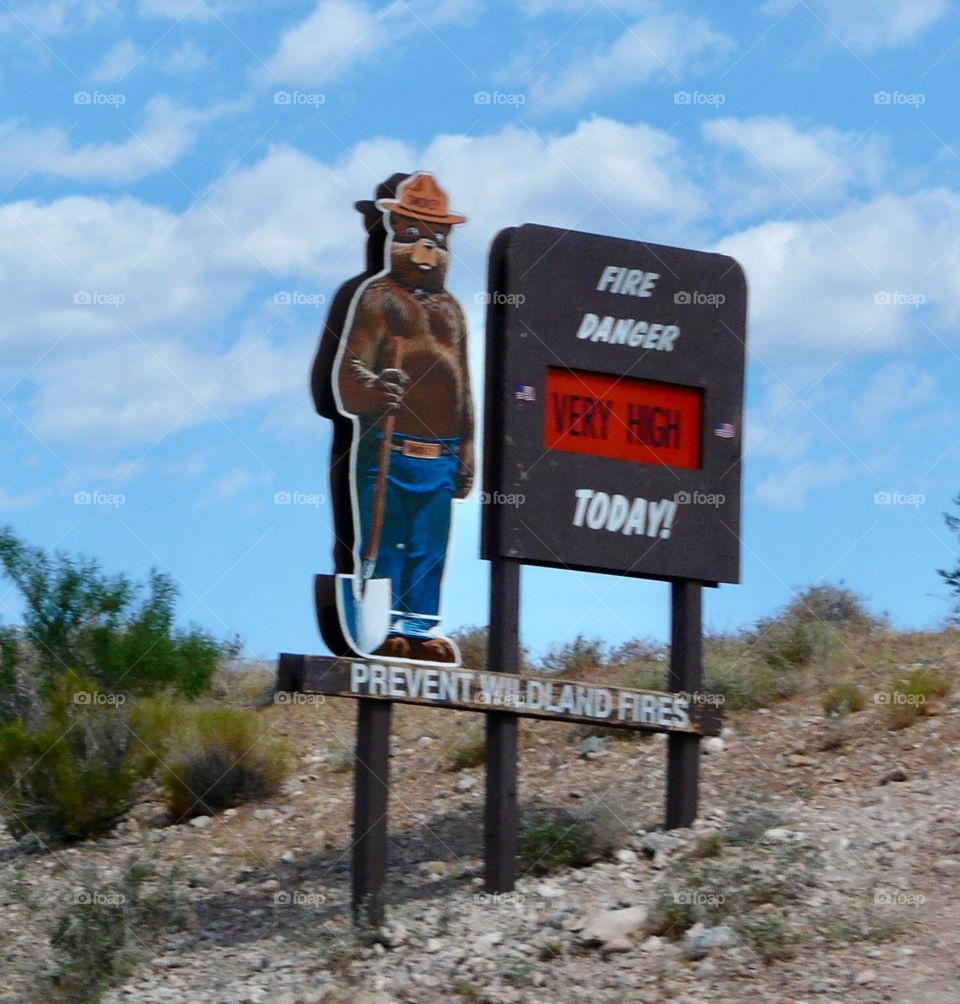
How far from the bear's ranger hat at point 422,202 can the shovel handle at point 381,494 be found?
3.73 ft

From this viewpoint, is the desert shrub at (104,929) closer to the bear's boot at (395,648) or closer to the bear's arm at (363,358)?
the bear's boot at (395,648)

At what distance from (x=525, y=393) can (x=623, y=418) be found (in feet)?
3.42

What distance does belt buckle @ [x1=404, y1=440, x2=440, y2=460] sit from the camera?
1294 cm

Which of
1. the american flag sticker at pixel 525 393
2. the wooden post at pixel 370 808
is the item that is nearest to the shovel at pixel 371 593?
the wooden post at pixel 370 808

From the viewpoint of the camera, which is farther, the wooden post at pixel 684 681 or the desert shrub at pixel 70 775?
the desert shrub at pixel 70 775

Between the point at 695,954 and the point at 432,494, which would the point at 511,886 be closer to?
the point at 695,954

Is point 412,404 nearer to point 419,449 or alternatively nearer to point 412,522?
point 419,449

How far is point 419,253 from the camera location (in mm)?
13148

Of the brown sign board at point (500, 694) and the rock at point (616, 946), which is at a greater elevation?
the brown sign board at point (500, 694)

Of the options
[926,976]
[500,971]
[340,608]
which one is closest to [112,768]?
[340,608]

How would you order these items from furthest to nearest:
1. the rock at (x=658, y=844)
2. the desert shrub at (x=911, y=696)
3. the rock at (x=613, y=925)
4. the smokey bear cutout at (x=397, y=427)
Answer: the desert shrub at (x=911, y=696), the rock at (x=658, y=844), the smokey bear cutout at (x=397, y=427), the rock at (x=613, y=925)

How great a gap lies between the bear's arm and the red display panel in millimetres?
1485

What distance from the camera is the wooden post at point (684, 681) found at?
14008 millimetres

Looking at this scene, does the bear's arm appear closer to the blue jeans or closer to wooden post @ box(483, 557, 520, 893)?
the blue jeans
